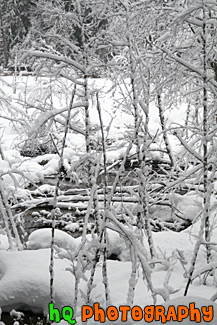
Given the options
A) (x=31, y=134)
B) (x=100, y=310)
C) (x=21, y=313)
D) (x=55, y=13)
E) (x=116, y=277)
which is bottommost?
(x=21, y=313)

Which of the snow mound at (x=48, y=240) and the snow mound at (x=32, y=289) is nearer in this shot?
the snow mound at (x=32, y=289)

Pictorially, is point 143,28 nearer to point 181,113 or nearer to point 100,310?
point 100,310

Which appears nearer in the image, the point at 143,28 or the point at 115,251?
the point at 143,28

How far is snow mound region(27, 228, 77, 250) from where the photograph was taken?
6.60m

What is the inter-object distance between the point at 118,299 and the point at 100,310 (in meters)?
1.29

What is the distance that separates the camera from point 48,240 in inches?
277

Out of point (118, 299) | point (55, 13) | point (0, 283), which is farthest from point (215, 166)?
point (0, 283)

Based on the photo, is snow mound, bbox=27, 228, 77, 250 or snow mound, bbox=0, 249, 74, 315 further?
snow mound, bbox=27, 228, 77, 250

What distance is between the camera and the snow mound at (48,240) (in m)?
6.60

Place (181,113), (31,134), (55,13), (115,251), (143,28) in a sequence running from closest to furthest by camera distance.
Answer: (31,134) → (55,13) → (143,28) → (115,251) → (181,113)

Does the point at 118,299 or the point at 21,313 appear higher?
the point at 118,299

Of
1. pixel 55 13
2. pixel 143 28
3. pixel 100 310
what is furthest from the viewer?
pixel 143 28

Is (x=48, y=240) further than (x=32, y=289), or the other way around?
(x=48, y=240)

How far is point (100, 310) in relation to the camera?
132 inches
